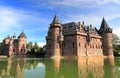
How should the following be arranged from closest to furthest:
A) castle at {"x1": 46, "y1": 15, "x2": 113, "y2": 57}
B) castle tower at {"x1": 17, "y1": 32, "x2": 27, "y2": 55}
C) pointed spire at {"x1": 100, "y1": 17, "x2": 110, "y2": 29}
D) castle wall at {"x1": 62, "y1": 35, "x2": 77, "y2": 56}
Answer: castle wall at {"x1": 62, "y1": 35, "x2": 77, "y2": 56}
castle at {"x1": 46, "y1": 15, "x2": 113, "y2": 57}
pointed spire at {"x1": 100, "y1": 17, "x2": 110, "y2": 29}
castle tower at {"x1": 17, "y1": 32, "x2": 27, "y2": 55}

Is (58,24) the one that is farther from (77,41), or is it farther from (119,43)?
(119,43)

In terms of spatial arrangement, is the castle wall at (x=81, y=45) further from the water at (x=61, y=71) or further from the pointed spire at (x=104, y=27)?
the water at (x=61, y=71)

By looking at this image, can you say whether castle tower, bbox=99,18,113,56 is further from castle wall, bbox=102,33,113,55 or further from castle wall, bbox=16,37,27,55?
castle wall, bbox=16,37,27,55

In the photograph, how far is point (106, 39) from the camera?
53906 mm

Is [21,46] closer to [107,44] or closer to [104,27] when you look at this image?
[104,27]

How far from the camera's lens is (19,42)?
68875 mm

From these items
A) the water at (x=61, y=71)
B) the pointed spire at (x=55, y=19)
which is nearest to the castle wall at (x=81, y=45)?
the pointed spire at (x=55, y=19)

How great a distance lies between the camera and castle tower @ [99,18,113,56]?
53219 mm

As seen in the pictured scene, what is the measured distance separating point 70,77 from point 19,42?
5971 centimetres

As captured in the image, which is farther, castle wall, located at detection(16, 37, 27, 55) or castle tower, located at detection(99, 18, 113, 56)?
castle wall, located at detection(16, 37, 27, 55)

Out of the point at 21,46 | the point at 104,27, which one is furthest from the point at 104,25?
the point at 21,46

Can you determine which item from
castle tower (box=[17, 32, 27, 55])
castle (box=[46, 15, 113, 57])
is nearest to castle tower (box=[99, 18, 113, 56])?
castle (box=[46, 15, 113, 57])

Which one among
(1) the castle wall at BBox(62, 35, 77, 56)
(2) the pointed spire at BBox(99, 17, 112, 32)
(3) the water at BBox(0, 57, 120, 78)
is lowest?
(3) the water at BBox(0, 57, 120, 78)

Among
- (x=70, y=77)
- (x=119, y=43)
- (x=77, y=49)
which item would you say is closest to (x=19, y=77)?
(x=70, y=77)
